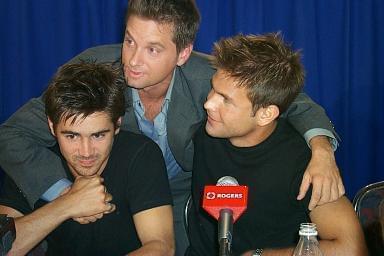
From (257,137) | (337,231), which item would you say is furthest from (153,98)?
(337,231)

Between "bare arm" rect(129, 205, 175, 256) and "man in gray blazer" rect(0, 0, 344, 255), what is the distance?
13.0 inches

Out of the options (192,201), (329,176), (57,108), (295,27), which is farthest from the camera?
(295,27)

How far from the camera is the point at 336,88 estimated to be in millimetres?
4043

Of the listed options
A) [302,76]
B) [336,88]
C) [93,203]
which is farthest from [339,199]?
[336,88]

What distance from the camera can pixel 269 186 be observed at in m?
2.17

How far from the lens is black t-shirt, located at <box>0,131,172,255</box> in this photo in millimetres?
2234

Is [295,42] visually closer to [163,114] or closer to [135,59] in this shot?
[163,114]

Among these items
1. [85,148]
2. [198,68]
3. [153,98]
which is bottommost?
[85,148]

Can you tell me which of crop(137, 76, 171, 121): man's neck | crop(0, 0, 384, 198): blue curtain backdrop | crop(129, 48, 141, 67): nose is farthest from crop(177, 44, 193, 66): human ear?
crop(0, 0, 384, 198): blue curtain backdrop

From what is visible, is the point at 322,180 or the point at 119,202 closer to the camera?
the point at 322,180

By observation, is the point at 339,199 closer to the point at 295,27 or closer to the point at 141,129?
the point at 141,129

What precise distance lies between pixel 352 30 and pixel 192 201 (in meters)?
2.09

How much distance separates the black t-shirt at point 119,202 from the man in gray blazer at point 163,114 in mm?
126

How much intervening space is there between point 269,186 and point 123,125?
0.67 m
